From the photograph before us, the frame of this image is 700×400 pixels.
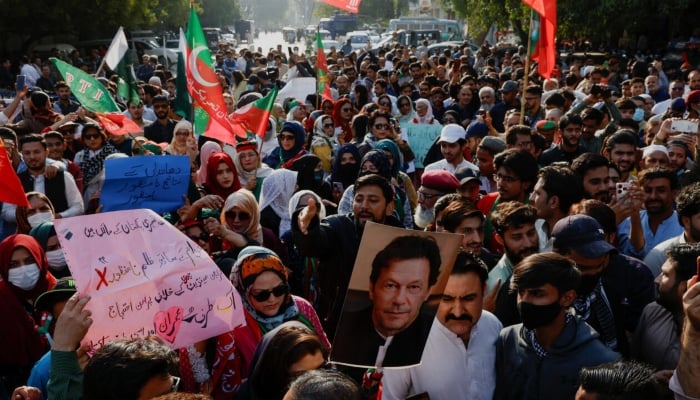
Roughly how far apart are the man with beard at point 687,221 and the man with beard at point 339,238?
148 centimetres

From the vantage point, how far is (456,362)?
3160mm

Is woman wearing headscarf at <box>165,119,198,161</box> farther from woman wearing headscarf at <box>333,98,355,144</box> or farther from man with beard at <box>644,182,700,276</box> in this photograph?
man with beard at <box>644,182,700,276</box>

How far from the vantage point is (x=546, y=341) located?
3102 mm

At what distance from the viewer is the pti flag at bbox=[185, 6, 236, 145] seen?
6699 mm

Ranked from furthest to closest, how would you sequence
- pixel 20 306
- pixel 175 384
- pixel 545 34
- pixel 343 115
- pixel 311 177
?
pixel 343 115, pixel 545 34, pixel 311 177, pixel 20 306, pixel 175 384

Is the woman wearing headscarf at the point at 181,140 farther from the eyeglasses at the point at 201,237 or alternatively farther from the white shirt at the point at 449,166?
the eyeglasses at the point at 201,237

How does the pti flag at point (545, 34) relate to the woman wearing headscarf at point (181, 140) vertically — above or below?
above

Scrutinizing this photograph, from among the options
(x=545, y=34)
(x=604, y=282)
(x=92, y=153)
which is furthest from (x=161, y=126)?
(x=604, y=282)

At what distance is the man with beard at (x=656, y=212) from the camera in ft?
A: 16.1

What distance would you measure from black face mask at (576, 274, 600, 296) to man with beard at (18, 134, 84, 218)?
431 centimetres

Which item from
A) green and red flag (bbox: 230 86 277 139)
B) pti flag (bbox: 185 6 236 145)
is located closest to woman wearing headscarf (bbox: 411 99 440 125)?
green and red flag (bbox: 230 86 277 139)

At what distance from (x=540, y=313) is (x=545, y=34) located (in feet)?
22.4

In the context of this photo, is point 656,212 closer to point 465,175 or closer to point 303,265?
point 465,175

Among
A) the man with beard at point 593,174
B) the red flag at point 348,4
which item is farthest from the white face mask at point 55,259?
the red flag at point 348,4
